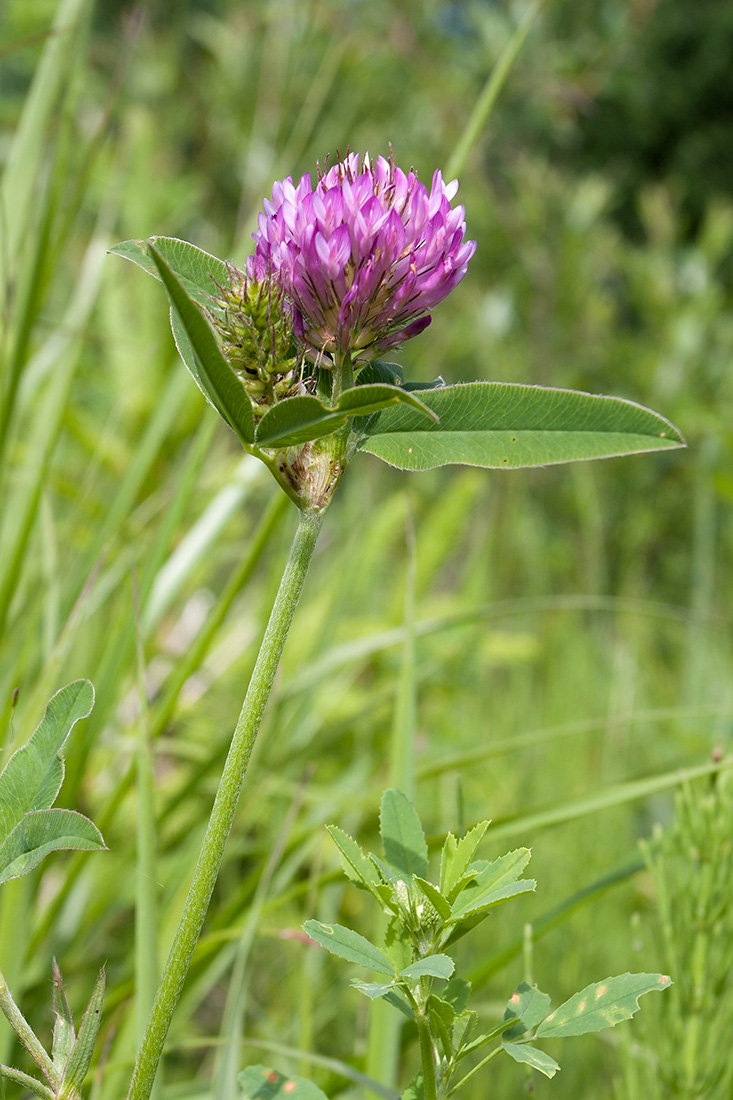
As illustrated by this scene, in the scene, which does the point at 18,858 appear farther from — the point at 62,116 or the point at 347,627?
the point at 347,627

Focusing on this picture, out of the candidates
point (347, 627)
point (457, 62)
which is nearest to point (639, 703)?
point (347, 627)

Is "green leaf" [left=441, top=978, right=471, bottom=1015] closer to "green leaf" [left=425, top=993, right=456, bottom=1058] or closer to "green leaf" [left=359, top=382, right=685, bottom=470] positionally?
"green leaf" [left=425, top=993, right=456, bottom=1058]

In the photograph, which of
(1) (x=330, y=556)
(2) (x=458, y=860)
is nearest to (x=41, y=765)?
(2) (x=458, y=860)

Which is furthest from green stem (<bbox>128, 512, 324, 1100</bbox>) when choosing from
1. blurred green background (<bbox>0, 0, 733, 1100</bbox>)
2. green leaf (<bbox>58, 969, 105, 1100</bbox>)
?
blurred green background (<bbox>0, 0, 733, 1100</bbox>)

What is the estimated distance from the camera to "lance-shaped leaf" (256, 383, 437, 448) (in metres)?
0.23

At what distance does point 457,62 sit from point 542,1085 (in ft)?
7.79

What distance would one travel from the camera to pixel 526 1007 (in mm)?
257

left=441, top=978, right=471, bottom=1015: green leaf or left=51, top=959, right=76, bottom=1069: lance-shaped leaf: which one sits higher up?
left=441, top=978, right=471, bottom=1015: green leaf

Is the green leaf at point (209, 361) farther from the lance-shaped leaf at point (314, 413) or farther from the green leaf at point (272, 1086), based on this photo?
the green leaf at point (272, 1086)

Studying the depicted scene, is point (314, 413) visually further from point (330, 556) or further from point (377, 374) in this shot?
point (330, 556)

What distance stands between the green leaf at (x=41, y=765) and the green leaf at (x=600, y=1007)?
0.15 meters

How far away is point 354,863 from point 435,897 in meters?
0.04

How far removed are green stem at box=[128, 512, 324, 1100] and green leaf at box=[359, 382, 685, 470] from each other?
0.24ft

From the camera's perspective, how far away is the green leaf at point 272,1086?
248mm
